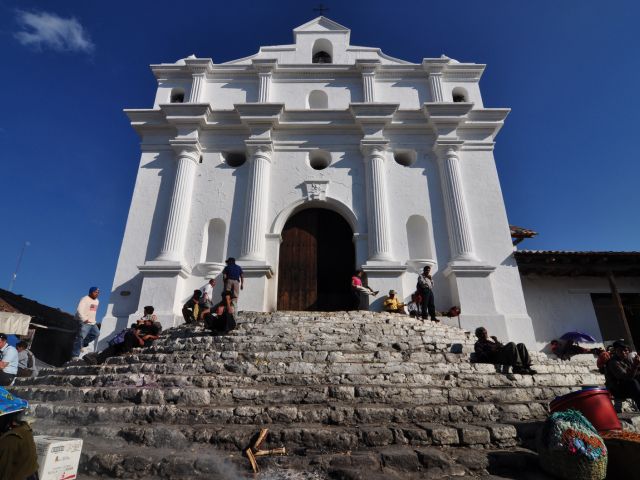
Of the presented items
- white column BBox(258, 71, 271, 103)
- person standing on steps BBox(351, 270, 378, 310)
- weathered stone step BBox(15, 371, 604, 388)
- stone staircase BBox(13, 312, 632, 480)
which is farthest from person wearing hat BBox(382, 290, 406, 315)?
white column BBox(258, 71, 271, 103)

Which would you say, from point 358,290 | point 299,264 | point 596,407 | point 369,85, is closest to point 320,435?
point 596,407

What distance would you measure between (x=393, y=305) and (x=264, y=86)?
9369 millimetres

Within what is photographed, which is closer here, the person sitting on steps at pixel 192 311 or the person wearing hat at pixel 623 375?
the person wearing hat at pixel 623 375

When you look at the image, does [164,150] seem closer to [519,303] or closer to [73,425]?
[73,425]

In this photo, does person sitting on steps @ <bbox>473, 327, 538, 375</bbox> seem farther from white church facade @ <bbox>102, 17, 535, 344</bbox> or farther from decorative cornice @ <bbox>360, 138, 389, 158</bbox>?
decorative cornice @ <bbox>360, 138, 389, 158</bbox>

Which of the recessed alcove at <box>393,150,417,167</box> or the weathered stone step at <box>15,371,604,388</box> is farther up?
the recessed alcove at <box>393,150,417,167</box>

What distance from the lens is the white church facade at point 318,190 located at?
10703mm

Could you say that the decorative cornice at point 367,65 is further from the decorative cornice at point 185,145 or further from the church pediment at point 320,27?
the decorative cornice at point 185,145

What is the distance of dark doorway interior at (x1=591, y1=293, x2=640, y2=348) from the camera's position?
1197 centimetres

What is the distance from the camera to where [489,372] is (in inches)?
234

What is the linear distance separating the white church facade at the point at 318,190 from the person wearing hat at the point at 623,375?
4155 mm

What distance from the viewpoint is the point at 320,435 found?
4.09 meters

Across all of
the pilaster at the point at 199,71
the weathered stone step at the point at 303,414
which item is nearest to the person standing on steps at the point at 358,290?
the weathered stone step at the point at 303,414

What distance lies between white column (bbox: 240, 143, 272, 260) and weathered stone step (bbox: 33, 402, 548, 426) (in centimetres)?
638
